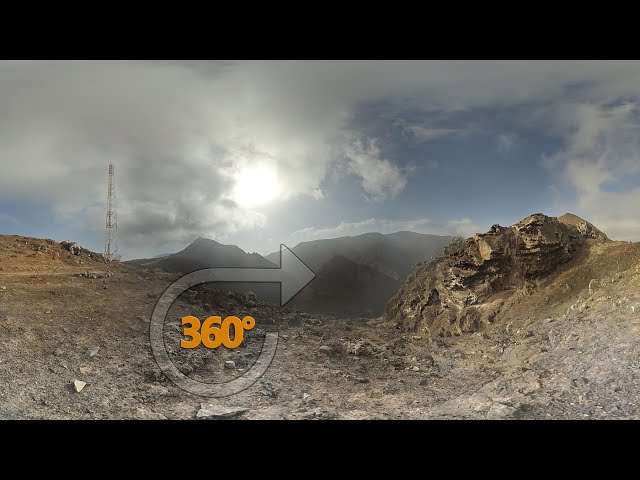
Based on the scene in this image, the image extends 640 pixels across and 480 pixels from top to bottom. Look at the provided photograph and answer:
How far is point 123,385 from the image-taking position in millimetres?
12812

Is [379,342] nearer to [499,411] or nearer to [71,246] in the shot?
[499,411]

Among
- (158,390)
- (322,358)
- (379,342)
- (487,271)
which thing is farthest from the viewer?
(487,271)

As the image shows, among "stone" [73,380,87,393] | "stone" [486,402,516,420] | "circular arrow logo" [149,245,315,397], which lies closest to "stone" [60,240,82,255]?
"circular arrow logo" [149,245,315,397]

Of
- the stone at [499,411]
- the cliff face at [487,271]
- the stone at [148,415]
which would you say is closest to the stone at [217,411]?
the stone at [148,415]

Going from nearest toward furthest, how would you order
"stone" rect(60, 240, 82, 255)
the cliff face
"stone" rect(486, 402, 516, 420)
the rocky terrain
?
"stone" rect(486, 402, 516, 420) → the rocky terrain → the cliff face → "stone" rect(60, 240, 82, 255)

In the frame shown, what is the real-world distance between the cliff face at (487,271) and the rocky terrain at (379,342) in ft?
0.17

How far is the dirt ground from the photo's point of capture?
12.0 metres

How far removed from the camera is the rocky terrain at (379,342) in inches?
479

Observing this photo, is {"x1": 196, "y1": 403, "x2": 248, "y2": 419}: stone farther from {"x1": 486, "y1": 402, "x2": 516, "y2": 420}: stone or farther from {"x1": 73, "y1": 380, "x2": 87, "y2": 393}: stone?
{"x1": 486, "y1": 402, "x2": 516, "y2": 420}: stone

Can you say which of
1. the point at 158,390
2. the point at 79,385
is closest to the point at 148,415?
the point at 158,390

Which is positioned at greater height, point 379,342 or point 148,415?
point 379,342

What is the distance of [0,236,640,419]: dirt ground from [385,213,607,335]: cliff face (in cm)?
70

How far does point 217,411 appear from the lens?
12391 mm

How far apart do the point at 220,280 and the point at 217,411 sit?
7.12 metres
